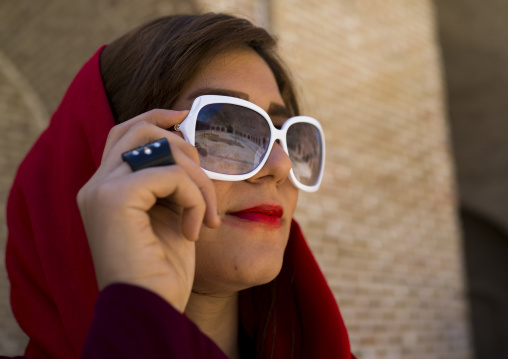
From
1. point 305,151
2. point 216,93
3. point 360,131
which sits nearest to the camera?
point 216,93

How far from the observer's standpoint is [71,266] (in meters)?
1.29

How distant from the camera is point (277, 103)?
5.08 feet

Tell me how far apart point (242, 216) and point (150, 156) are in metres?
0.42

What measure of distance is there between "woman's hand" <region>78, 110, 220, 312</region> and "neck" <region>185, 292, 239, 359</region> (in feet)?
1.56

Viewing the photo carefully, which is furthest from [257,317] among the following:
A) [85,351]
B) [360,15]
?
[360,15]

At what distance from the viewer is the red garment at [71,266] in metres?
1.28

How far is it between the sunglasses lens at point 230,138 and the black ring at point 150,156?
28 centimetres

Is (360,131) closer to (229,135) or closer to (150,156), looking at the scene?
(229,135)

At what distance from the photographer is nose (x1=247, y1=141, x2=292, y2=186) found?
1.38 metres

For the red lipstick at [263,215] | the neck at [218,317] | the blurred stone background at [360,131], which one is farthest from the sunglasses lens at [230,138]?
the blurred stone background at [360,131]

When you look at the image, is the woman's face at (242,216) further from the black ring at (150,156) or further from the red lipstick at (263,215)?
the black ring at (150,156)

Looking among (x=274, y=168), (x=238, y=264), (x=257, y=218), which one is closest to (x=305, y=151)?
(x=274, y=168)

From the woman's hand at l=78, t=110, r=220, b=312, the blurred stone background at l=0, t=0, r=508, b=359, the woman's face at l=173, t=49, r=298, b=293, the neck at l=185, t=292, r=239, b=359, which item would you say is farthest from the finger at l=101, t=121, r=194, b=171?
the blurred stone background at l=0, t=0, r=508, b=359

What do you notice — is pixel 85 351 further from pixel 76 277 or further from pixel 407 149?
pixel 407 149
